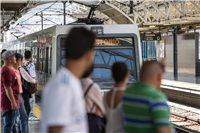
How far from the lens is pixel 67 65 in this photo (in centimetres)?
210

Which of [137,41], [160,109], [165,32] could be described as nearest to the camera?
[160,109]

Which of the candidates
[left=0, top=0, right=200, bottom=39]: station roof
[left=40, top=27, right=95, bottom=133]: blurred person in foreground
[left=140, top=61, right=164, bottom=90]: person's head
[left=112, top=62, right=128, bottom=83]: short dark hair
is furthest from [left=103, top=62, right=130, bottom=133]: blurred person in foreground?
[left=0, top=0, right=200, bottom=39]: station roof

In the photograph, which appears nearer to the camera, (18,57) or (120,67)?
(120,67)

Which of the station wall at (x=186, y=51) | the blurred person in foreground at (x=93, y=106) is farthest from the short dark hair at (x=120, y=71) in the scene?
the station wall at (x=186, y=51)

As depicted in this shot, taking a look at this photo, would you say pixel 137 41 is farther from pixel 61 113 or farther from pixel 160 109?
pixel 61 113

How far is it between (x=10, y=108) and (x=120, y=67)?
9.84 ft

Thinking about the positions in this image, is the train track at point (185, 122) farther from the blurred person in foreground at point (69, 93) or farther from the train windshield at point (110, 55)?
the blurred person in foreground at point (69, 93)

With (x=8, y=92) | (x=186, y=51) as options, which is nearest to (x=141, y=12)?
(x=186, y=51)

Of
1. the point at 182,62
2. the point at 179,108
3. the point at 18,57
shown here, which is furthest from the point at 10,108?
the point at 182,62

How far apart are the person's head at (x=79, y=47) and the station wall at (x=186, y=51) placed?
967 inches

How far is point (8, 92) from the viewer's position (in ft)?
17.6

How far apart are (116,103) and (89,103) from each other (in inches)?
12.4

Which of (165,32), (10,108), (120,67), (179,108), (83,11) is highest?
(83,11)

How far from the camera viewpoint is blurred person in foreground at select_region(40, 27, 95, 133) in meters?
1.89
